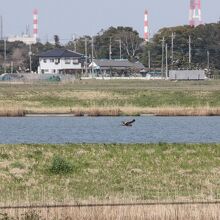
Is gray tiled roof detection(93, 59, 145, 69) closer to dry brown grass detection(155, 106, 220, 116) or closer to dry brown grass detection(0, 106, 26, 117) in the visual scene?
dry brown grass detection(155, 106, 220, 116)

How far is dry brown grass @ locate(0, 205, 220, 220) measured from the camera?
19.0m

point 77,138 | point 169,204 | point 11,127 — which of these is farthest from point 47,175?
point 11,127

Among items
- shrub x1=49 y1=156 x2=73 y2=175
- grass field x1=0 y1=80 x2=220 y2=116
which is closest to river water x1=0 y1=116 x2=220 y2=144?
grass field x1=0 y1=80 x2=220 y2=116

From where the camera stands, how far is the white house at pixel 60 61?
531 ft

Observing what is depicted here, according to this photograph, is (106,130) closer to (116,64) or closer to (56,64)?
(116,64)

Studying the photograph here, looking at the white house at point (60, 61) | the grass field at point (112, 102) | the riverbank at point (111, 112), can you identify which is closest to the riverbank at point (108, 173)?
the riverbank at point (111, 112)

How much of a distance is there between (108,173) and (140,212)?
630 cm

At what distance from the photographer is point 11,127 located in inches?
1797

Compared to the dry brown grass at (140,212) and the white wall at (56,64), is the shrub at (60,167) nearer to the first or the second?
the dry brown grass at (140,212)

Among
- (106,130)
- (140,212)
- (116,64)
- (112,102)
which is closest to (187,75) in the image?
(116,64)

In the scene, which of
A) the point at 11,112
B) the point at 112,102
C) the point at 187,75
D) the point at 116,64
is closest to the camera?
the point at 11,112

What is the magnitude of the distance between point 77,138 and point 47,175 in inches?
559

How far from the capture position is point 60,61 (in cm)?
16312

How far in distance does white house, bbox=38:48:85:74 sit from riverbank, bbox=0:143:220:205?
133 m
